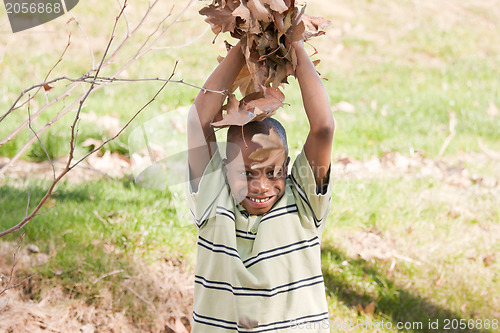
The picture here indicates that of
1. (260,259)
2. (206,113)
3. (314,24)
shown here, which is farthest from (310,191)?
(314,24)

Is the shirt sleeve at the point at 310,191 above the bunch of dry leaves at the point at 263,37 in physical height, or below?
below

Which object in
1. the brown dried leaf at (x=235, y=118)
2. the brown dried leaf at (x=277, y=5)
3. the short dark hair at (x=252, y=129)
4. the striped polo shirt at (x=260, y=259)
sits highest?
the brown dried leaf at (x=277, y=5)

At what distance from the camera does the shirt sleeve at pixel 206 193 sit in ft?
6.96

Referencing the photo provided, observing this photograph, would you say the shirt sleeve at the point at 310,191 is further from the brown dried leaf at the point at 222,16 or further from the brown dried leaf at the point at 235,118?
the brown dried leaf at the point at 222,16

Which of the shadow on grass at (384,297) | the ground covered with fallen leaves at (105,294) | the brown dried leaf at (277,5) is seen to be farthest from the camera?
the shadow on grass at (384,297)

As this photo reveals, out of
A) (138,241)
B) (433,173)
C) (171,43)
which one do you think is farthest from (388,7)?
(138,241)

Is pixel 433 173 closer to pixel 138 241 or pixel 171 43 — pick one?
pixel 138 241

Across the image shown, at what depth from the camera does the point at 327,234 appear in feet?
12.6

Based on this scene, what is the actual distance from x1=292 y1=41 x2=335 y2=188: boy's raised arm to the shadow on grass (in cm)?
158

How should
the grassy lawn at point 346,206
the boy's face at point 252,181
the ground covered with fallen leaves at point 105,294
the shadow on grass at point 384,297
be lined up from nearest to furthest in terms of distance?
the boy's face at point 252,181
the ground covered with fallen leaves at point 105,294
the grassy lawn at point 346,206
the shadow on grass at point 384,297

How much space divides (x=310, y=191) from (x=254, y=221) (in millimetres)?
233

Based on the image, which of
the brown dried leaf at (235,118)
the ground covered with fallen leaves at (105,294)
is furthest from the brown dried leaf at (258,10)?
the ground covered with fallen leaves at (105,294)

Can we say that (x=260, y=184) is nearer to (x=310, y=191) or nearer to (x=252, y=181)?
(x=252, y=181)

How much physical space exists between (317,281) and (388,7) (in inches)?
345
